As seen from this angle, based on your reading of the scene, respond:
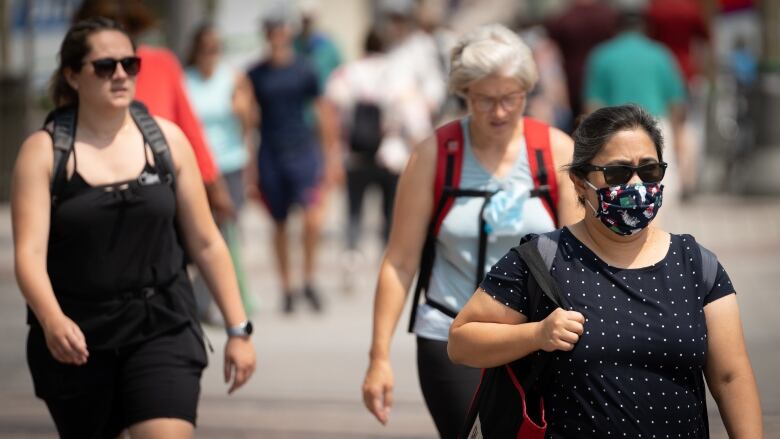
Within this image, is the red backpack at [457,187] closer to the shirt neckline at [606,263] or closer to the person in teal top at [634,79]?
the shirt neckline at [606,263]

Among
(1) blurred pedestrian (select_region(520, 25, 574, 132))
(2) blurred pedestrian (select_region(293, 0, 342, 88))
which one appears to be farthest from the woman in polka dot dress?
(2) blurred pedestrian (select_region(293, 0, 342, 88))

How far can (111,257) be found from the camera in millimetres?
4910

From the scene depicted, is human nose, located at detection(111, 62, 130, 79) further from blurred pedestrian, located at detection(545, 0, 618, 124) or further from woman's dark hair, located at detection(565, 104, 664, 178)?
blurred pedestrian, located at detection(545, 0, 618, 124)

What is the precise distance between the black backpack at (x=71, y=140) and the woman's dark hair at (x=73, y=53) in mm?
81

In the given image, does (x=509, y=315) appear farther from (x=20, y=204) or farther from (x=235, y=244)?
(x=235, y=244)

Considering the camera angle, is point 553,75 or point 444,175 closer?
point 444,175

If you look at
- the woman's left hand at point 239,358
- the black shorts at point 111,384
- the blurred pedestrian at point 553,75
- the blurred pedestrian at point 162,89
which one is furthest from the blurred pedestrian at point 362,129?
the black shorts at point 111,384

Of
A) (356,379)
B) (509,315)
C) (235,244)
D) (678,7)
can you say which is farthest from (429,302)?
(678,7)

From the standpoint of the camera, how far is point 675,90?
11.5 metres

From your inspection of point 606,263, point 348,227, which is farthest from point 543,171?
point 348,227

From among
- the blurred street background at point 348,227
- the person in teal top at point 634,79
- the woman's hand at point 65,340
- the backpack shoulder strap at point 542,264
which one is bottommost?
the blurred street background at point 348,227

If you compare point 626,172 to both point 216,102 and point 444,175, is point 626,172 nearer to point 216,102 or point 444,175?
point 444,175

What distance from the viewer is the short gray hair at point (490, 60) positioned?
197 inches

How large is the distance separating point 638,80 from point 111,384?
278 inches
